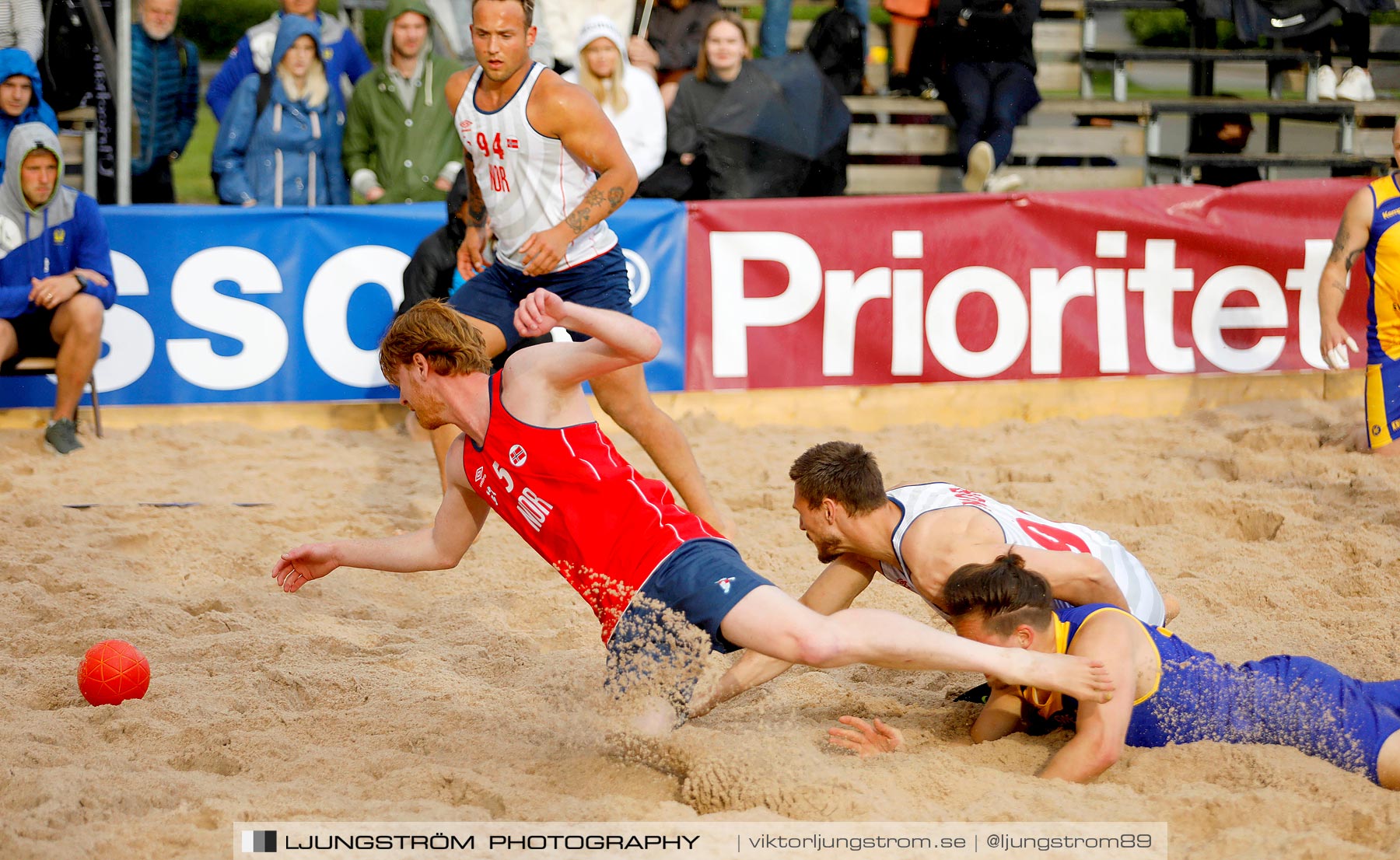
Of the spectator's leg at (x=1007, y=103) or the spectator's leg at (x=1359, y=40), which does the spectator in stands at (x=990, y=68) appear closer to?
the spectator's leg at (x=1007, y=103)

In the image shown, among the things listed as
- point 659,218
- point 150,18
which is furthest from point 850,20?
point 150,18

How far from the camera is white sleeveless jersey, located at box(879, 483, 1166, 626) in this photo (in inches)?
152

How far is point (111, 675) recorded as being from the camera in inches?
159

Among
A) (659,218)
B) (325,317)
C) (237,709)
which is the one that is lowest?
(237,709)

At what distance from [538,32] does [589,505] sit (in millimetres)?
6185

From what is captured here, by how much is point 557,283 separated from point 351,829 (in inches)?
104

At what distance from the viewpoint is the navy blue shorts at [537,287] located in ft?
17.3

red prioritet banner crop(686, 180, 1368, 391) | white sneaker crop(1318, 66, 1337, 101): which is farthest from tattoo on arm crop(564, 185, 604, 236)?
white sneaker crop(1318, 66, 1337, 101)

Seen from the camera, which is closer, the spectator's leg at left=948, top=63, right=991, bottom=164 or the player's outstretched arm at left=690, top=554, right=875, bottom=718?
the player's outstretched arm at left=690, top=554, right=875, bottom=718

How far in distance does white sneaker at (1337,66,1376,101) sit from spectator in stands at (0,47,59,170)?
9271mm

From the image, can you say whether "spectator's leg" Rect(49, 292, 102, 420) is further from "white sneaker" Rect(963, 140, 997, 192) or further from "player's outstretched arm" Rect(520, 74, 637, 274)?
"white sneaker" Rect(963, 140, 997, 192)

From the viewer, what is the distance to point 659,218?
7.93 meters

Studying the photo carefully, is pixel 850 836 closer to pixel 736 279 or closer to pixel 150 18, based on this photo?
pixel 736 279

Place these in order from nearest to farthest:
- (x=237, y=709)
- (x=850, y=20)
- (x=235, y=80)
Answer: (x=237, y=709) < (x=235, y=80) < (x=850, y=20)
